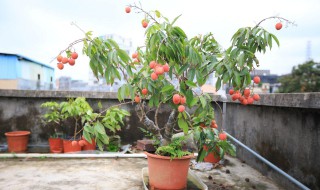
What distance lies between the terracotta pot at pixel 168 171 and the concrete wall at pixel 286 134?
112cm

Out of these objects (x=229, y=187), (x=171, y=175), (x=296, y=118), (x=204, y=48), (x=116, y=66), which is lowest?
(x=229, y=187)

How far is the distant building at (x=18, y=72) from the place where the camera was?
38.7 ft

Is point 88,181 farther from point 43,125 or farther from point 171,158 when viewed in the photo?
point 43,125

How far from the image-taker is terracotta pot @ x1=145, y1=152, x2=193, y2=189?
249 cm

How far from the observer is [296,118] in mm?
2758

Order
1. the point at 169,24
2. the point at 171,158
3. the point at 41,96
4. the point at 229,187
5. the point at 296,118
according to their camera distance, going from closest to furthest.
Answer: the point at 169,24, the point at 171,158, the point at 296,118, the point at 229,187, the point at 41,96

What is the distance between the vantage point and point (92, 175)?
10.4 feet

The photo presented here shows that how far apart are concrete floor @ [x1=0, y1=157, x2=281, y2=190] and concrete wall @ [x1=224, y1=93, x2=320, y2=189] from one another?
280mm

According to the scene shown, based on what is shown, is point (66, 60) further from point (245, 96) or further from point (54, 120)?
point (54, 120)

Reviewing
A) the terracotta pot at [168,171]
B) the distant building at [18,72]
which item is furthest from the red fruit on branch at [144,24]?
the distant building at [18,72]

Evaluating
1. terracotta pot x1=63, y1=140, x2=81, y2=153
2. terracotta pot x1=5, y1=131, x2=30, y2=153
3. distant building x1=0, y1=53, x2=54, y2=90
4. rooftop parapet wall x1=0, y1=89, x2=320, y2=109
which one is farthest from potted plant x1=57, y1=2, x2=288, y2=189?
distant building x1=0, y1=53, x2=54, y2=90

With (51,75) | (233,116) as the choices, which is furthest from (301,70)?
(233,116)

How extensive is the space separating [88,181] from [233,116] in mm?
2564

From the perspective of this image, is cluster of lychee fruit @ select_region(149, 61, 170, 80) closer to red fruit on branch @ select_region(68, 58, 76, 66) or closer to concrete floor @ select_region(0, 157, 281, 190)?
red fruit on branch @ select_region(68, 58, 76, 66)
